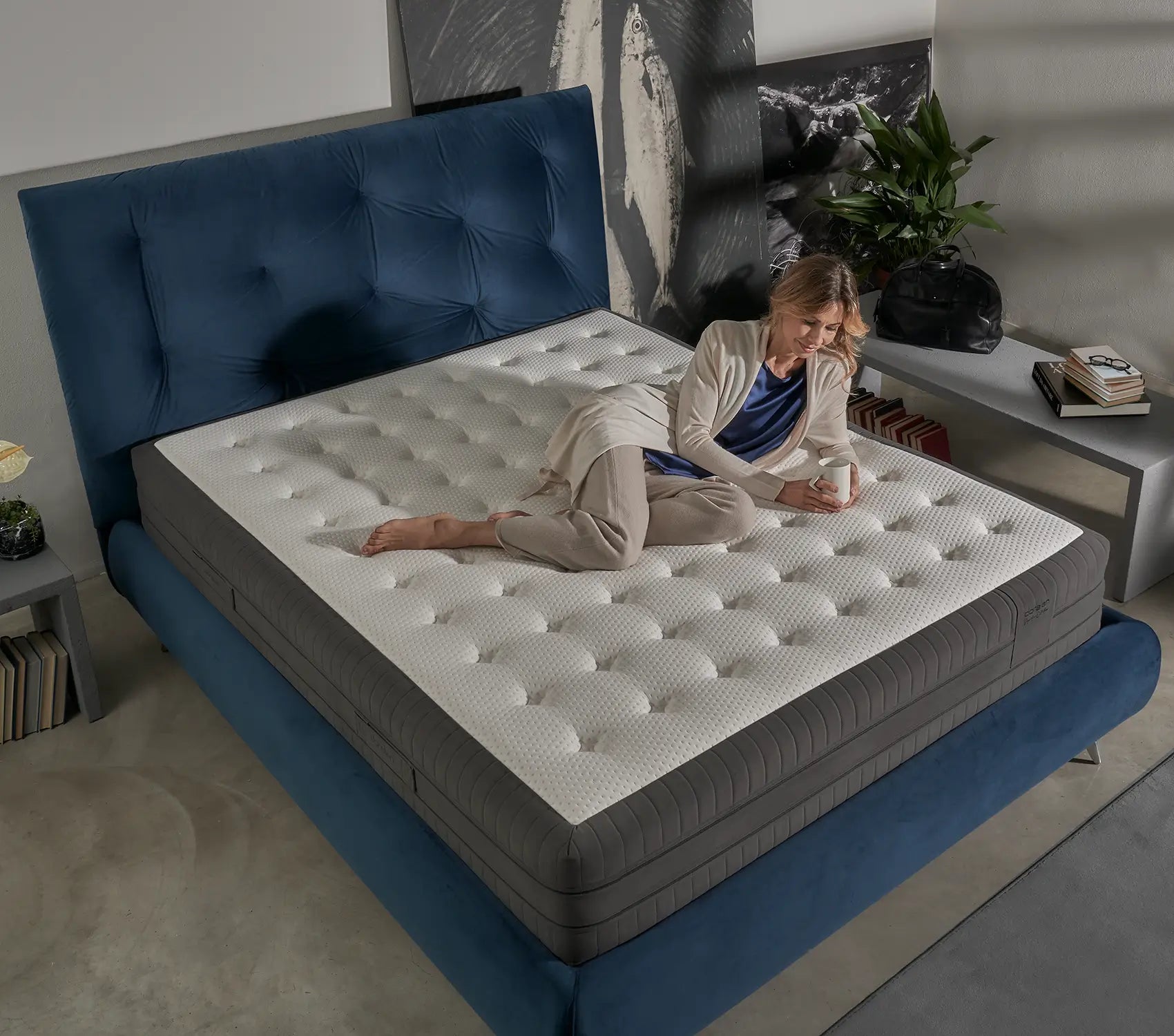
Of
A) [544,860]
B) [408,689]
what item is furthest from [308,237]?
[544,860]

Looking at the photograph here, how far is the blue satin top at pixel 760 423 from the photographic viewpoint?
110 inches

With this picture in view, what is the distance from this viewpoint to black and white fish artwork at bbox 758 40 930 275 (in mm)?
4090

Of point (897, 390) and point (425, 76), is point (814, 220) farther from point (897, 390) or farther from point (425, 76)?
point (425, 76)

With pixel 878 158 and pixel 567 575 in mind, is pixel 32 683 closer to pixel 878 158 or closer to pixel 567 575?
pixel 567 575

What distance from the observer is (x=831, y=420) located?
286cm

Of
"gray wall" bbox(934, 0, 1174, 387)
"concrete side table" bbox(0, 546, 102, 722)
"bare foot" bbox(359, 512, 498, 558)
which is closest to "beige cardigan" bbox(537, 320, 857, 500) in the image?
"bare foot" bbox(359, 512, 498, 558)

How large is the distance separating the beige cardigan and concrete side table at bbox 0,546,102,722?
1.07 m

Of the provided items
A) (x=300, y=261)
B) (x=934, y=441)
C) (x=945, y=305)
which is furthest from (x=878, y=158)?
(x=300, y=261)

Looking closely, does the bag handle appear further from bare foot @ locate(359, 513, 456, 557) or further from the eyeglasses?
bare foot @ locate(359, 513, 456, 557)

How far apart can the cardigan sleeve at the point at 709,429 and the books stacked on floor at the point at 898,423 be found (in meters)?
1.18

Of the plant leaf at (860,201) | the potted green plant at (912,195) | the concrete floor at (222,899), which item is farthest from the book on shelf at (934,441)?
the concrete floor at (222,899)

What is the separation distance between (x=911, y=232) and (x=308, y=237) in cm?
187

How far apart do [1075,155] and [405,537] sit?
286 centimetres

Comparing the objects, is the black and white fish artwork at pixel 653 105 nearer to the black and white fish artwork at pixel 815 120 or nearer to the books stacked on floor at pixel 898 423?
the black and white fish artwork at pixel 815 120
